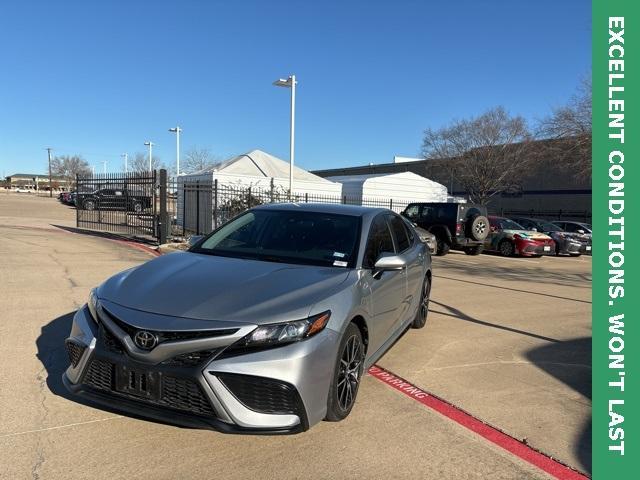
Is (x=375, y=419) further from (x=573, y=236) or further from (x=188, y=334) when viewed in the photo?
(x=573, y=236)

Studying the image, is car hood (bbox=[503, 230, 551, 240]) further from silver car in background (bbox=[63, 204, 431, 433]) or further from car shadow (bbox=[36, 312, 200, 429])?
car shadow (bbox=[36, 312, 200, 429])

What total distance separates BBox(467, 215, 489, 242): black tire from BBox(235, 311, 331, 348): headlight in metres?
14.5

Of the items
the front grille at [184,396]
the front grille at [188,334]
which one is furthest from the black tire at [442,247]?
the front grille at [184,396]

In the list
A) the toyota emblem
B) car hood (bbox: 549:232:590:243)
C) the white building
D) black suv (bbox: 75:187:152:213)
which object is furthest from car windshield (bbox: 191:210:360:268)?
the white building

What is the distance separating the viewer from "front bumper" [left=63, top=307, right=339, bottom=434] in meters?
2.89

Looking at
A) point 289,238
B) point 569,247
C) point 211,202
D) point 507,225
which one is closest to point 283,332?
point 289,238

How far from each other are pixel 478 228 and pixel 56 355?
14.5m

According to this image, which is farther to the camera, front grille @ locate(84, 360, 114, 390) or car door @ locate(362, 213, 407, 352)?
Result: car door @ locate(362, 213, 407, 352)

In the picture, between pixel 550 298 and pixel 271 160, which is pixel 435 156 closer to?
pixel 271 160

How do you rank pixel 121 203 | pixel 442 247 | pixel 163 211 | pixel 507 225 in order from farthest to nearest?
pixel 507 225
pixel 121 203
pixel 442 247
pixel 163 211

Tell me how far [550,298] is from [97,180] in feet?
48.9

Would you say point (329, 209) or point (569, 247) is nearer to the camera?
point (329, 209)

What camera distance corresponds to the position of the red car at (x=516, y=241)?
18.3 metres

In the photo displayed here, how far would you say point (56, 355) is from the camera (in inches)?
186
